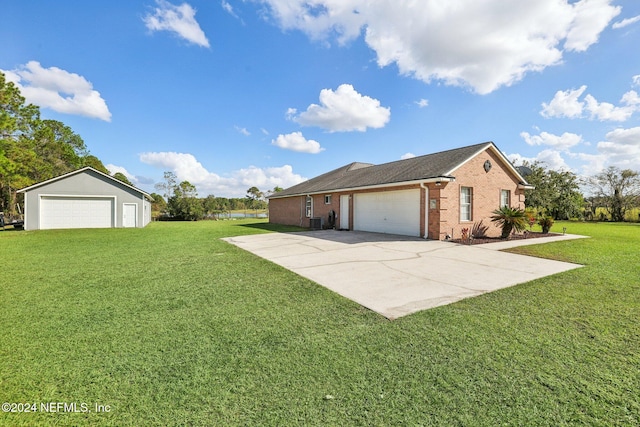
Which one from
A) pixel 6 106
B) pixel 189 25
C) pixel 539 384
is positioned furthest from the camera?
pixel 6 106

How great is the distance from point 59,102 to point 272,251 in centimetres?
3319

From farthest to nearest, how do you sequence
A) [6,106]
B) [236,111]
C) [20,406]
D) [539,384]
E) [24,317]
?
[6,106] → [236,111] → [24,317] → [539,384] → [20,406]

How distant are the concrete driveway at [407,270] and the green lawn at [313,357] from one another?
381mm

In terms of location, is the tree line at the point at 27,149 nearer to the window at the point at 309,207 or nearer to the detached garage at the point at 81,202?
the detached garage at the point at 81,202

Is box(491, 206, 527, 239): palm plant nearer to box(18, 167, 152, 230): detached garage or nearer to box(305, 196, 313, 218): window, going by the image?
box(305, 196, 313, 218): window

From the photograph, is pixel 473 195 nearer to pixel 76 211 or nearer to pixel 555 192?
pixel 555 192

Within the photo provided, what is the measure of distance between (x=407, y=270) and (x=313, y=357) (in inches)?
166

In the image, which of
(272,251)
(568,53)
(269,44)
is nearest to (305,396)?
(272,251)

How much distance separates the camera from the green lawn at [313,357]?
79.5 inches

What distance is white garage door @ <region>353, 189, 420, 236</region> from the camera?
1269 cm

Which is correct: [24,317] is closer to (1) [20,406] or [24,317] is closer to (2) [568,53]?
(1) [20,406]

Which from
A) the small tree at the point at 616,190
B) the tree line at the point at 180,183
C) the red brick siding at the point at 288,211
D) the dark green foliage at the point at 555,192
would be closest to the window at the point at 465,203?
the red brick siding at the point at 288,211

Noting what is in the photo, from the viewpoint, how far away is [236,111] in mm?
19219

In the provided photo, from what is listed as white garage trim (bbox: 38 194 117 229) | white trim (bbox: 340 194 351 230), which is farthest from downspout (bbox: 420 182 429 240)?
white garage trim (bbox: 38 194 117 229)
